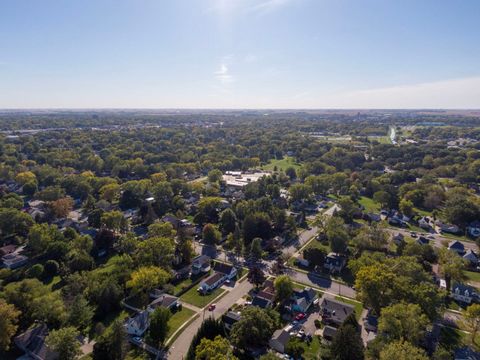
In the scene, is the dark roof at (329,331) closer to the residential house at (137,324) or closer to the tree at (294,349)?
the tree at (294,349)

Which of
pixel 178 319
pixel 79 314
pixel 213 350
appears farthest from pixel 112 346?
pixel 213 350

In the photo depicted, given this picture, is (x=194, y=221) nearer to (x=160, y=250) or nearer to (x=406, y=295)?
(x=160, y=250)

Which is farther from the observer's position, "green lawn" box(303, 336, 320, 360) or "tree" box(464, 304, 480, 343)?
"tree" box(464, 304, 480, 343)

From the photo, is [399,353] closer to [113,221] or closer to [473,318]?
[473,318]

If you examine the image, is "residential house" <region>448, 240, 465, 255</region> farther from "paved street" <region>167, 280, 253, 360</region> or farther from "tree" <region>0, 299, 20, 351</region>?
"tree" <region>0, 299, 20, 351</region>

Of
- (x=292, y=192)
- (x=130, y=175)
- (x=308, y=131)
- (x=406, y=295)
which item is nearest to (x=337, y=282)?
(x=406, y=295)

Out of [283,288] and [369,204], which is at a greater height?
[283,288]

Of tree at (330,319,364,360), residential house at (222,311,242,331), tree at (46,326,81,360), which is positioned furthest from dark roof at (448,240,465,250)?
tree at (46,326,81,360)
